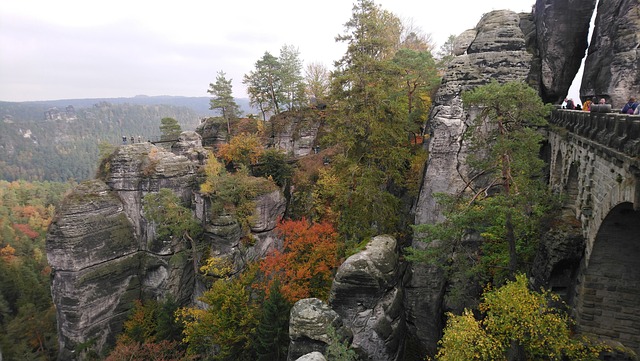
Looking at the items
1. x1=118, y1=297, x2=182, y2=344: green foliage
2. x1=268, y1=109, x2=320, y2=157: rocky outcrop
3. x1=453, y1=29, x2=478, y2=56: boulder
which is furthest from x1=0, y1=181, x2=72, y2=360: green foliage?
x1=453, y1=29, x2=478, y2=56: boulder

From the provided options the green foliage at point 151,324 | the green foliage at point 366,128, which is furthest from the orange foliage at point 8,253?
the green foliage at point 366,128

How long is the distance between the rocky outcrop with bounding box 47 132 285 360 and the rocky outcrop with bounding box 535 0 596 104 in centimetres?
2336

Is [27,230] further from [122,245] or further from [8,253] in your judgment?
[122,245]

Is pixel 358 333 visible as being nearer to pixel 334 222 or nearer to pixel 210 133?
pixel 334 222

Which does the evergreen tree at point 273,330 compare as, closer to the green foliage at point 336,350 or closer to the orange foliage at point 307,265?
the orange foliage at point 307,265

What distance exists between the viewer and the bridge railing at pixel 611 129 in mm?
8547

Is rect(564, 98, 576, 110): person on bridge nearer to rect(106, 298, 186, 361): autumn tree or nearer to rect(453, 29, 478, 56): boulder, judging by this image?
rect(453, 29, 478, 56): boulder

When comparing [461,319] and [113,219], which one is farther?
[113,219]

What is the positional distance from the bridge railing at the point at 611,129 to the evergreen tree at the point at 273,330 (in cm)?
1706

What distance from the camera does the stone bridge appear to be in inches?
363

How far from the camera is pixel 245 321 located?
20109mm

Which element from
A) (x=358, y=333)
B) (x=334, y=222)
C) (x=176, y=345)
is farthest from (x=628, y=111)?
(x=176, y=345)

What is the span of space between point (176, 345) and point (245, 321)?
8.58 m

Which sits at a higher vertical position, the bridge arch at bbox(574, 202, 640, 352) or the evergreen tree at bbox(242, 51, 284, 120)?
the evergreen tree at bbox(242, 51, 284, 120)
